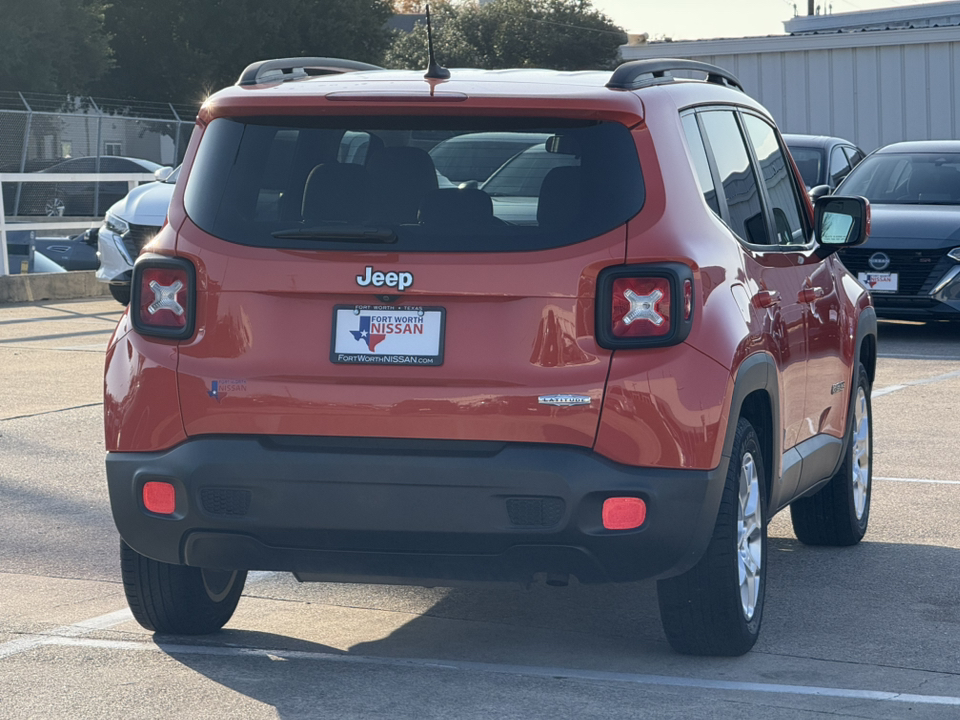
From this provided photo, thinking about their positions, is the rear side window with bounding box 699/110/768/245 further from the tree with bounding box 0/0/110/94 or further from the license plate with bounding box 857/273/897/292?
the tree with bounding box 0/0/110/94

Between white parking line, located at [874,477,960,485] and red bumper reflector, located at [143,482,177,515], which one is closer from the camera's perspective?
red bumper reflector, located at [143,482,177,515]

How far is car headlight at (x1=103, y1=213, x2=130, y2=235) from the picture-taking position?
16.6m

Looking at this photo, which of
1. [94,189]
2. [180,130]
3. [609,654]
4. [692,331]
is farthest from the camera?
[180,130]

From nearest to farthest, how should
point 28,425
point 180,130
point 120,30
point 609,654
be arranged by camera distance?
1. point 609,654
2. point 28,425
3. point 180,130
4. point 120,30

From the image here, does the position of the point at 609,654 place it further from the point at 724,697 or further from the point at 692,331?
the point at 692,331

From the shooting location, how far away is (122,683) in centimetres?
462

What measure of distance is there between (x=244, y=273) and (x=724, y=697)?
70.4 inches

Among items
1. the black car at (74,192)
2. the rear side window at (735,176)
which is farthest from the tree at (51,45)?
the rear side window at (735,176)

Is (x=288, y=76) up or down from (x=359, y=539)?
up

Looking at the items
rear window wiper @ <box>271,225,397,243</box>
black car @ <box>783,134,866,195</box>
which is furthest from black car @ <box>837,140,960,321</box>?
rear window wiper @ <box>271,225,397,243</box>

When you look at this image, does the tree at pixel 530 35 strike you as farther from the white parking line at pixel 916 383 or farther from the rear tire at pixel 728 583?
the rear tire at pixel 728 583

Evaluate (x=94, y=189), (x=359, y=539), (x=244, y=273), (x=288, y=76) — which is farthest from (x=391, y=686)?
(x=94, y=189)

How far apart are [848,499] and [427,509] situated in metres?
2.74

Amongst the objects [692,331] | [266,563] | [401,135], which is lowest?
[266,563]
